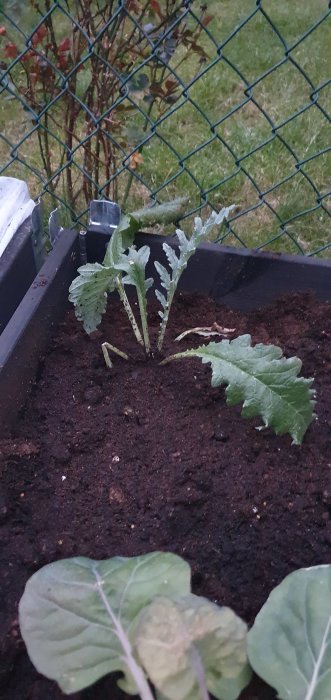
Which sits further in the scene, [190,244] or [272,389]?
[190,244]

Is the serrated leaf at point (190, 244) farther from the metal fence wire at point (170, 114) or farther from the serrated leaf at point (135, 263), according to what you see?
the metal fence wire at point (170, 114)

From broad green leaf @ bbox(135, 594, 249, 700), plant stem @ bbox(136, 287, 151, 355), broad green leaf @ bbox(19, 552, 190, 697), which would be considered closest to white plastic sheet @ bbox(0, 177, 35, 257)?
plant stem @ bbox(136, 287, 151, 355)

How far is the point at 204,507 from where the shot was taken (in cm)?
144

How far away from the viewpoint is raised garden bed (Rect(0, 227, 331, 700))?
4.45ft

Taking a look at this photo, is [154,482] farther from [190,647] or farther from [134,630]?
[190,647]

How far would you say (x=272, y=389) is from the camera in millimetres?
1434

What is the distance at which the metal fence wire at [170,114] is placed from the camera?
6.41 ft

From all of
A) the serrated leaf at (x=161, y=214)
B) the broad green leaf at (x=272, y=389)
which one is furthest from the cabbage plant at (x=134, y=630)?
the serrated leaf at (x=161, y=214)

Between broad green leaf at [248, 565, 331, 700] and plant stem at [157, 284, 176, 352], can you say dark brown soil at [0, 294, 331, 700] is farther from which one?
broad green leaf at [248, 565, 331, 700]

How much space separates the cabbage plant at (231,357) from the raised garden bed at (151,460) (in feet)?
0.32

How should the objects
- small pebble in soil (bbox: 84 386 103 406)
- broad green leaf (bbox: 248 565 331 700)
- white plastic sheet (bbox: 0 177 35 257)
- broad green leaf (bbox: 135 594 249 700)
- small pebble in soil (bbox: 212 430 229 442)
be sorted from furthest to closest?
white plastic sheet (bbox: 0 177 35 257), small pebble in soil (bbox: 84 386 103 406), small pebble in soil (bbox: 212 430 229 442), broad green leaf (bbox: 248 565 331 700), broad green leaf (bbox: 135 594 249 700)

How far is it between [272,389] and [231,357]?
12 cm

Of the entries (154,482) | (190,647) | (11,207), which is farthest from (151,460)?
(11,207)

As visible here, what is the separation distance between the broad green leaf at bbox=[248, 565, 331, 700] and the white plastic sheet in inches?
46.7
